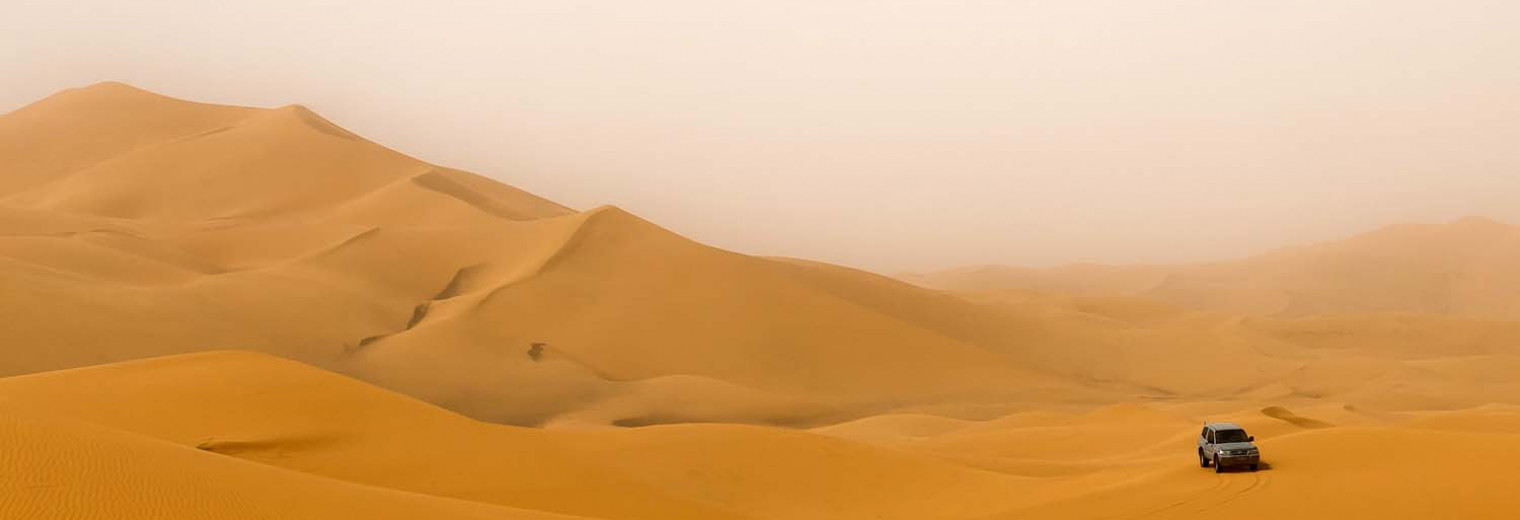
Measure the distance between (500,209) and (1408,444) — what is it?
195 ft

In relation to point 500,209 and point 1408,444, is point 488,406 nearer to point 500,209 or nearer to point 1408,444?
point 1408,444

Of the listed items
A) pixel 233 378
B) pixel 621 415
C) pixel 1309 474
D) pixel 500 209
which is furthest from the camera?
pixel 500 209

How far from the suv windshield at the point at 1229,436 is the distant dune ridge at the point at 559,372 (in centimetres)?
63

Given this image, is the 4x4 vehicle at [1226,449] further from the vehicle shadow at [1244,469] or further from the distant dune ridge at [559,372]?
the distant dune ridge at [559,372]

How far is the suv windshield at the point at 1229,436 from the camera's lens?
60.5 feet

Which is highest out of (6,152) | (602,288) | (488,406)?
(6,152)

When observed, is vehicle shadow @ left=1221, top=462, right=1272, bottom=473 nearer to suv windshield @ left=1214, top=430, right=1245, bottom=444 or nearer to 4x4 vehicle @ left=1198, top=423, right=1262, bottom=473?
4x4 vehicle @ left=1198, top=423, right=1262, bottom=473

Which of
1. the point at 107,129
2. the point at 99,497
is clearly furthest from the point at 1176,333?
the point at 107,129

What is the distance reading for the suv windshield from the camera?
18453mm

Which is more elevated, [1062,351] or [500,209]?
[500,209]

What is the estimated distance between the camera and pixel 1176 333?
204 ft

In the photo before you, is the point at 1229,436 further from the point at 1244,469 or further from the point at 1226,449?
the point at 1244,469

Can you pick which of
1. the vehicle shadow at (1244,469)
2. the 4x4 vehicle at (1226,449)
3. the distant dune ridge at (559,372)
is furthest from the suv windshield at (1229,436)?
the distant dune ridge at (559,372)

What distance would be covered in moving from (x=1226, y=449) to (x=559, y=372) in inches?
993
